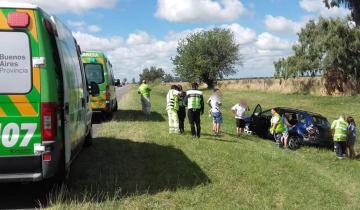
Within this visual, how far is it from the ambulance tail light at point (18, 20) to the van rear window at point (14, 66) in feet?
0.35

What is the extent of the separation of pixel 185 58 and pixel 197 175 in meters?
68.0

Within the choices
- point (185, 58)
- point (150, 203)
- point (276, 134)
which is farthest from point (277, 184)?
point (185, 58)

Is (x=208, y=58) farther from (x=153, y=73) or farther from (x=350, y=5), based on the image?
(x=153, y=73)

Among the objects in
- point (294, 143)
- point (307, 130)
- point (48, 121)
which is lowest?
point (294, 143)

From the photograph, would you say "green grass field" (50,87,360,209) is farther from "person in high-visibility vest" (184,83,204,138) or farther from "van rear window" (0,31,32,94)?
"van rear window" (0,31,32,94)

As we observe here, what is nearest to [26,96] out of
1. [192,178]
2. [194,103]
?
[192,178]

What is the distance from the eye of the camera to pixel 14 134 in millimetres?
6691

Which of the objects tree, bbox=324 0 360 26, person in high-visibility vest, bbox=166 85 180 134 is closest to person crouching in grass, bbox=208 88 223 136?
person in high-visibility vest, bbox=166 85 180 134

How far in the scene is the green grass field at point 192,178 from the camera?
787 cm

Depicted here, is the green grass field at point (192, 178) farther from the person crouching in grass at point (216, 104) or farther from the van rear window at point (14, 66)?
the person crouching in grass at point (216, 104)

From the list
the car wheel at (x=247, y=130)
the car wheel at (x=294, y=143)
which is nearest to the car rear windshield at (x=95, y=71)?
the car wheel at (x=247, y=130)

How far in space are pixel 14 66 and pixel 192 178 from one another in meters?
4.02

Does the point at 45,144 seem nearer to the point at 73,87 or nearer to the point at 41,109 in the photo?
the point at 41,109

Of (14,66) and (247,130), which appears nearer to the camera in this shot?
(14,66)
